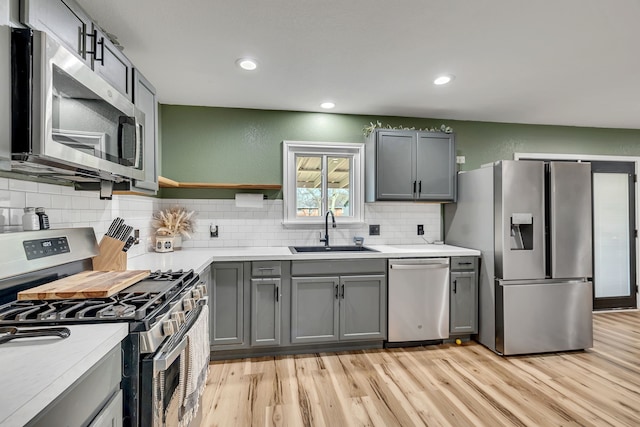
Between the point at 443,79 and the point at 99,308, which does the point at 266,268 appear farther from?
the point at 443,79

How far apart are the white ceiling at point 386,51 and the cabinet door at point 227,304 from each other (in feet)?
5.28

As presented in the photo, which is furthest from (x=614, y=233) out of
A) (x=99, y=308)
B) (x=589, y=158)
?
(x=99, y=308)

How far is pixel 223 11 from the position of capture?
5.61 ft

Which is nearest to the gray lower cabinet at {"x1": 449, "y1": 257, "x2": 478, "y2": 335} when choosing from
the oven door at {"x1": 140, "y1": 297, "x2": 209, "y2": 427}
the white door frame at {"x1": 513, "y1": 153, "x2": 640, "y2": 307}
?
the white door frame at {"x1": 513, "y1": 153, "x2": 640, "y2": 307}

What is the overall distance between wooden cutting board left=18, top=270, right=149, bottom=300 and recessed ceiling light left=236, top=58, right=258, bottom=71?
1.61m

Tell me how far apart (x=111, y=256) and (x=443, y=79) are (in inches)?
108

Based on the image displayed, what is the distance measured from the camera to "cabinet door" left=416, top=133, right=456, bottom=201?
3229mm

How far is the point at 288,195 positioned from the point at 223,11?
1859 mm

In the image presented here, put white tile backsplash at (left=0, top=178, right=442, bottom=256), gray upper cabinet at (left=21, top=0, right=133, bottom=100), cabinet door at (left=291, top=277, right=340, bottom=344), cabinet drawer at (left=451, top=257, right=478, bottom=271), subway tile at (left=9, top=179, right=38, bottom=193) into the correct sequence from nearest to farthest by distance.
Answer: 1. gray upper cabinet at (left=21, top=0, right=133, bottom=100)
2. subway tile at (left=9, top=179, right=38, bottom=193)
3. white tile backsplash at (left=0, top=178, right=442, bottom=256)
4. cabinet door at (left=291, top=277, right=340, bottom=344)
5. cabinet drawer at (left=451, top=257, right=478, bottom=271)

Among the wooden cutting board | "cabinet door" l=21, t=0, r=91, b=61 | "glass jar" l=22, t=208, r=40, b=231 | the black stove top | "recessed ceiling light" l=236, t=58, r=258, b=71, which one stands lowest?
the black stove top

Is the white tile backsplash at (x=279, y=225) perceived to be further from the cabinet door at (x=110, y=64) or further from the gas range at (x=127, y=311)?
the gas range at (x=127, y=311)

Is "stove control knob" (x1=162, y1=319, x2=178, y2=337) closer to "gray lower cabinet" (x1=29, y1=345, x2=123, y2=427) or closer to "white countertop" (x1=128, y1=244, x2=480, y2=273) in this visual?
"gray lower cabinet" (x1=29, y1=345, x2=123, y2=427)

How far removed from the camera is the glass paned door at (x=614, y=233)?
3934mm

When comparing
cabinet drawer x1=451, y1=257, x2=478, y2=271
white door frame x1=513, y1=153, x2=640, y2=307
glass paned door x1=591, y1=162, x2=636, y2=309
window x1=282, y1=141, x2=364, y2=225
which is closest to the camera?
cabinet drawer x1=451, y1=257, x2=478, y2=271
